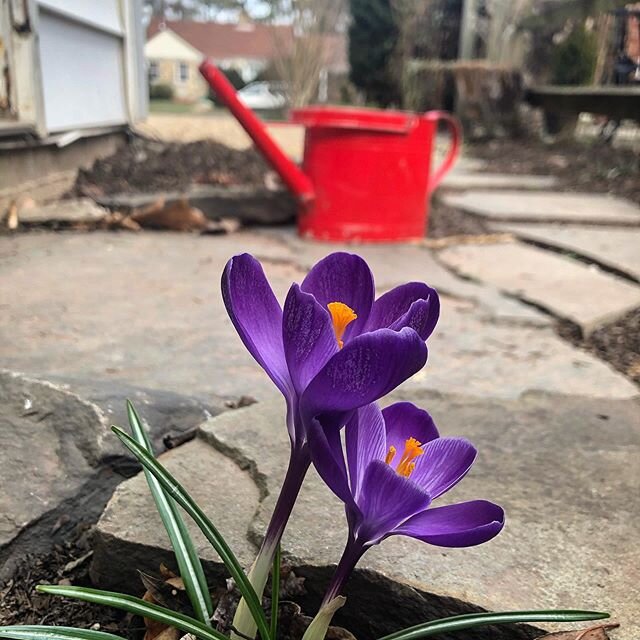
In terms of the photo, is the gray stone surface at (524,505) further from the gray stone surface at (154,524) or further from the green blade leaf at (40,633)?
the green blade leaf at (40,633)

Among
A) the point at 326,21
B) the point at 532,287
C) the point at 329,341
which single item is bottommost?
the point at 532,287

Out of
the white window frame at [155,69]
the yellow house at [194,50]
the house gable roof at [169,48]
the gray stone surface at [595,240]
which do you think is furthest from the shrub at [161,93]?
the gray stone surface at [595,240]

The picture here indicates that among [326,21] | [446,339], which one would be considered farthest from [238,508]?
[326,21]

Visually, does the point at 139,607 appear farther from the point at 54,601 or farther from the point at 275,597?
the point at 54,601

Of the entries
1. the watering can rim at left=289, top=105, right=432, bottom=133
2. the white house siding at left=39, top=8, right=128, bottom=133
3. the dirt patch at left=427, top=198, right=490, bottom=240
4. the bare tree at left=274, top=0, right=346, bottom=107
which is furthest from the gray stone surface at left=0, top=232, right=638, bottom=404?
the bare tree at left=274, top=0, right=346, bottom=107

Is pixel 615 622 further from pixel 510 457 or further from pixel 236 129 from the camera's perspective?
pixel 236 129

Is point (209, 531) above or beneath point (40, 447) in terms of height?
above

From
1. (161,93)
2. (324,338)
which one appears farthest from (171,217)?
(161,93)
